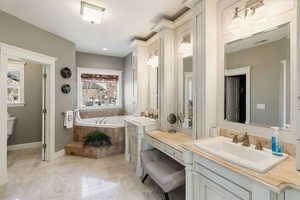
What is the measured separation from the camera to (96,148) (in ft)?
10.5

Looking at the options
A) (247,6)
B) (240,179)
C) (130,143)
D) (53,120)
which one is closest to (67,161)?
(53,120)

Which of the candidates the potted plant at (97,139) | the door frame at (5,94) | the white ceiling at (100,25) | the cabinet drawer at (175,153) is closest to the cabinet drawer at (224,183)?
the cabinet drawer at (175,153)

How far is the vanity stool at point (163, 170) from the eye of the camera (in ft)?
5.54

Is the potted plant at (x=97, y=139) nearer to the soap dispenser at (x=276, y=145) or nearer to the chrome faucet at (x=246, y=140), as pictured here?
the chrome faucet at (x=246, y=140)

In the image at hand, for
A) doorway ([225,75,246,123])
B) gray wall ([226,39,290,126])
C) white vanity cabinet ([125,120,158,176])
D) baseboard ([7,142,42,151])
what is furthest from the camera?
baseboard ([7,142,42,151])

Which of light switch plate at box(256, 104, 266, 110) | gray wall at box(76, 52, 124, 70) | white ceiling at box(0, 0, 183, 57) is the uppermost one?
white ceiling at box(0, 0, 183, 57)

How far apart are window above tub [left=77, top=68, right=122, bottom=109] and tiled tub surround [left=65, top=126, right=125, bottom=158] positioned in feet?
3.21

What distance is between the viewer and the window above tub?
4383 mm

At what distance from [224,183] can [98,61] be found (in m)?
4.47

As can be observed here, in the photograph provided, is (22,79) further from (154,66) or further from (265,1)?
(265,1)

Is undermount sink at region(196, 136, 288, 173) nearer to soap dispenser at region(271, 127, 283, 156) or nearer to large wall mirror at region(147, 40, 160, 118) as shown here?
soap dispenser at region(271, 127, 283, 156)

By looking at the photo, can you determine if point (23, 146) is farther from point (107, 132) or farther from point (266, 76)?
point (266, 76)

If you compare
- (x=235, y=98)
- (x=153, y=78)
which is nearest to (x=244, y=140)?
(x=235, y=98)

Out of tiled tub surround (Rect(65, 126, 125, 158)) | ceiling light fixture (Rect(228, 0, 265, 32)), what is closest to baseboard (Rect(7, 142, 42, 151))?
tiled tub surround (Rect(65, 126, 125, 158))
